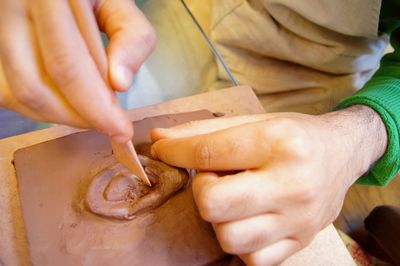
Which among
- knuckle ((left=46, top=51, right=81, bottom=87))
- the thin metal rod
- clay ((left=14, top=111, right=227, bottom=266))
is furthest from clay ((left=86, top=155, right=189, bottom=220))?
the thin metal rod

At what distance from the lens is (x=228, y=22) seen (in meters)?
1.02

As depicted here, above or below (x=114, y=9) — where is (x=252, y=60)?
below

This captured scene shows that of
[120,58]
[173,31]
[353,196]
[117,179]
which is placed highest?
[120,58]

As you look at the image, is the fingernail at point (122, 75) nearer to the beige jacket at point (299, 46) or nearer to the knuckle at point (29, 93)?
the knuckle at point (29, 93)

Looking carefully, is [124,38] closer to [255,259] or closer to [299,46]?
[255,259]

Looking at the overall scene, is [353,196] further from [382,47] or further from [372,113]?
[372,113]

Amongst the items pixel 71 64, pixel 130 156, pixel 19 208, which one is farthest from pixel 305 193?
pixel 19 208

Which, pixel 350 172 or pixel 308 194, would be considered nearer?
pixel 308 194

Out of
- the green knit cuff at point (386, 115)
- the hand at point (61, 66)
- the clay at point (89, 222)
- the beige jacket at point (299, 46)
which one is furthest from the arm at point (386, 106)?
the hand at point (61, 66)

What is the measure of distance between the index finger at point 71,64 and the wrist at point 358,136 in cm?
43

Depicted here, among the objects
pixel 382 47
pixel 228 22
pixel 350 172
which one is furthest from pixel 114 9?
pixel 382 47

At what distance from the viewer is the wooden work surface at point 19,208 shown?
0.68 metres

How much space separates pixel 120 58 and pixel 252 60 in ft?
2.00

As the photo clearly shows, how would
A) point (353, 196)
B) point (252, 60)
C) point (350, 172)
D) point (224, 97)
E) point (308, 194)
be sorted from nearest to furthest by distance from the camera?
1. point (308, 194)
2. point (350, 172)
3. point (224, 97)
4. point (252, 60)
5. point (353, 196)
